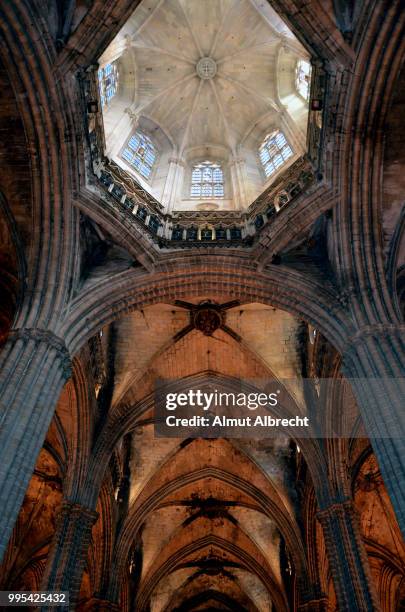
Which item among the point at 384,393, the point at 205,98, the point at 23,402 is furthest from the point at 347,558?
the point at 205,98

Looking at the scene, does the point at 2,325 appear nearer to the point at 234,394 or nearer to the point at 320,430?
the point at 234,394

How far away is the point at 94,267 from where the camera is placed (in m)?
12.2

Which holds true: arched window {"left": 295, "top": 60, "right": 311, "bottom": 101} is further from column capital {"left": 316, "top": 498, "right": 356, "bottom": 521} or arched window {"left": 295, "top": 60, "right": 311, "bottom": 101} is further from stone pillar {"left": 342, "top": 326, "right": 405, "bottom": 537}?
column capital {"left": 316, "top": 498, "right": 356, "bottom": 521}

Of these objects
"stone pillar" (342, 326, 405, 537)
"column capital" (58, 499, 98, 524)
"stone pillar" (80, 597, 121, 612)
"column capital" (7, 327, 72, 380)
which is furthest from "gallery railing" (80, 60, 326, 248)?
"stone pillar" (80, 597, 121, 612)

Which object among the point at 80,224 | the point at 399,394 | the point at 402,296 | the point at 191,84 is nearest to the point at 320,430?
the point at 402,296

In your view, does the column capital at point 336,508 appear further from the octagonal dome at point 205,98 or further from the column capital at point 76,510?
the octagonal dome at point 205,98

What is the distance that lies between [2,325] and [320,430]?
33.2ft

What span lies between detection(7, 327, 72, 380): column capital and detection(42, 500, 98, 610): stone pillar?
4.86 metres

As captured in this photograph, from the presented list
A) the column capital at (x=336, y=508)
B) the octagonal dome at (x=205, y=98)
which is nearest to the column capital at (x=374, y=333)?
the column capital at (x=336, y=508)

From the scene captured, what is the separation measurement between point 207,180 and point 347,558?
45.2 ft

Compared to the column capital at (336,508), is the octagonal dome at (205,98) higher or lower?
higher

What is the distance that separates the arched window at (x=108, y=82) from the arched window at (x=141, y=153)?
1769 mm

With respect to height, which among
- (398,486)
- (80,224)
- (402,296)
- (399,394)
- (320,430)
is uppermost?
(80,224)

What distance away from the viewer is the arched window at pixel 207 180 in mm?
18087
